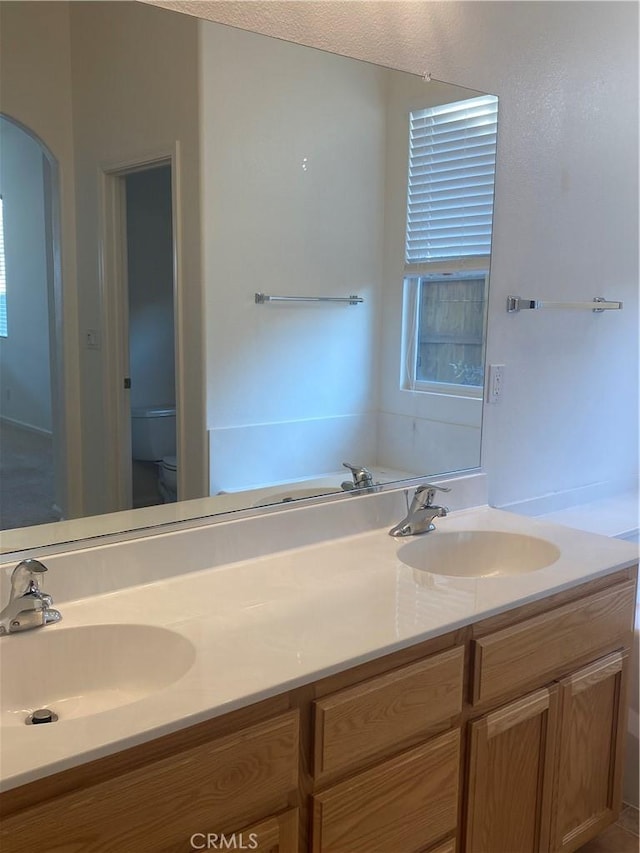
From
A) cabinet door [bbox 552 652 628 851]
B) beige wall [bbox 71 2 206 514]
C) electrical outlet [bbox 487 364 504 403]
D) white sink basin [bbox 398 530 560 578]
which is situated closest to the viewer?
beige wall [bbox 71 2 206 514]

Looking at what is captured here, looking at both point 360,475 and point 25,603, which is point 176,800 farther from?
point 360,475

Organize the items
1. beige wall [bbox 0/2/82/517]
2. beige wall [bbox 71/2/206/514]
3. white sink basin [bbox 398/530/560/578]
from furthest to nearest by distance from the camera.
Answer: white sink basin [bbox 398/530/560/578] < beige wall [bbox 71/2/206/514] < beige wall [bbox 0/2/82/517]

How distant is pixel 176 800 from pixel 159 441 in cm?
77

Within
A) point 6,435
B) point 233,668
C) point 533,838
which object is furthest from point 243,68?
point 533,838

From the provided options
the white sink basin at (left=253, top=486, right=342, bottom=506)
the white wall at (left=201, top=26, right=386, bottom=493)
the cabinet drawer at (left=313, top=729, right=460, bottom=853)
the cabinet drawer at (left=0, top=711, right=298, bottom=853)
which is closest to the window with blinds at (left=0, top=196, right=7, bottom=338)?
the white wall at (left=201, top=26, right=386, bottom=493)

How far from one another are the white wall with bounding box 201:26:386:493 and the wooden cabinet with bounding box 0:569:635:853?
0.64m

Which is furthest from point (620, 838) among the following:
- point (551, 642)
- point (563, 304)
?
point (563, 304)

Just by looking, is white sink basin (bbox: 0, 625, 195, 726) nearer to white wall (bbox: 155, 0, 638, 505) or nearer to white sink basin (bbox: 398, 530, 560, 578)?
white sink basin (bbox: 398, 530, 560, 578)

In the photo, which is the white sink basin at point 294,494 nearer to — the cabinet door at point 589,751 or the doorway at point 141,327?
the doorway at point 141,327

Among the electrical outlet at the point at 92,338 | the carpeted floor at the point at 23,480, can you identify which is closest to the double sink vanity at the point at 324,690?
the carpeted floor at the point at 23,480

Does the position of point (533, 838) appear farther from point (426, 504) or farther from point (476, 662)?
point (426, 504)

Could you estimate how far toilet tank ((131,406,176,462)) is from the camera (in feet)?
5.38

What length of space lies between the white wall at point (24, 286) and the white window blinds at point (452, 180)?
40.8 inches

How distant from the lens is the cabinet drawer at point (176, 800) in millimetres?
995
